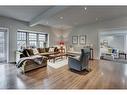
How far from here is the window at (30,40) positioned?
6.65 meters

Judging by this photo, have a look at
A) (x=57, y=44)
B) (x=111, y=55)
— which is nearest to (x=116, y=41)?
(x=111, y=55)

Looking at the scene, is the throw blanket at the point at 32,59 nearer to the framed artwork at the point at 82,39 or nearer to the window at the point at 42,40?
the window at the point at 42,40

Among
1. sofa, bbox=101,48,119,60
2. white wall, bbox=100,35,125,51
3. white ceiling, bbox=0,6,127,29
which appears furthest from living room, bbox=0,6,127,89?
white wall, bbox=100,35,125,51

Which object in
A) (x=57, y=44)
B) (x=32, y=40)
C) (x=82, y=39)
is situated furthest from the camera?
(x=57, y=44)

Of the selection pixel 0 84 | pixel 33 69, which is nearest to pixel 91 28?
pixel 33 69

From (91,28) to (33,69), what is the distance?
16.6 feet

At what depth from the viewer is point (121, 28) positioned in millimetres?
5918

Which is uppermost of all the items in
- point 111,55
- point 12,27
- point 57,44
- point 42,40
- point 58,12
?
point 58,12

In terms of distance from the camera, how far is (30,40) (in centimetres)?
741

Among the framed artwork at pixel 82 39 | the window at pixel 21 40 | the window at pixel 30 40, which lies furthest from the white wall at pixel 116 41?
the window at pixel 21 40

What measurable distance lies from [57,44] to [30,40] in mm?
2546

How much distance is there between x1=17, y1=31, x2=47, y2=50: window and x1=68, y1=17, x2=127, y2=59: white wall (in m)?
2.64

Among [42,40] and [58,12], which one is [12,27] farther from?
[58,12]

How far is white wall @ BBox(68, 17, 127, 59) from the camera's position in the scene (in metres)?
5.94
